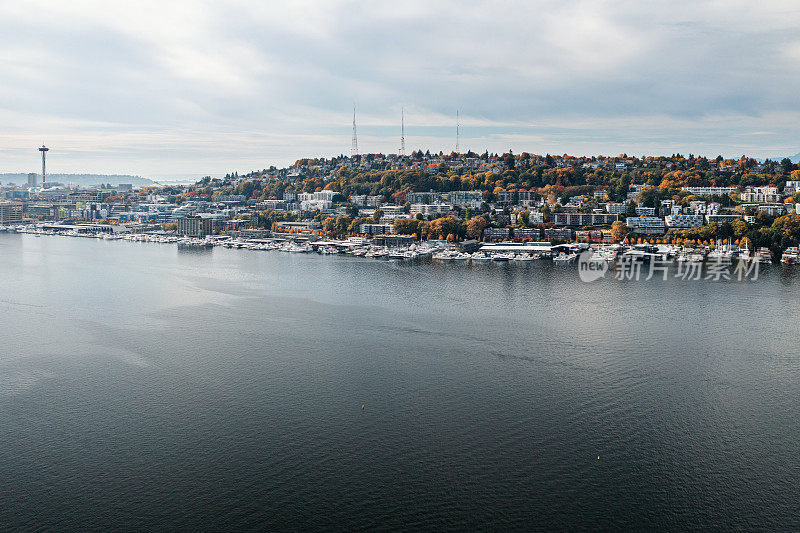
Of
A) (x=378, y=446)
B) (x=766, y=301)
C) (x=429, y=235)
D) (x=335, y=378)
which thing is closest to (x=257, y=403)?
(x=335, y=378)

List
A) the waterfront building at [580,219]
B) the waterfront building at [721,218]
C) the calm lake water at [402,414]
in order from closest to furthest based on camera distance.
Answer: the calm lake water at [402,414] → the waterfront building at [721,218] → the waterfront building at [580,219]

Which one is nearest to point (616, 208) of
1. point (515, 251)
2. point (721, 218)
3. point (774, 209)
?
point (721, 218)

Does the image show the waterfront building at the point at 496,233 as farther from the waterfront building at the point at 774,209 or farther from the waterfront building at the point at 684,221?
the waterfront building at the point at 774,209

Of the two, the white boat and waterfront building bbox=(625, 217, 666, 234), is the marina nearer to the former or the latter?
the white boat

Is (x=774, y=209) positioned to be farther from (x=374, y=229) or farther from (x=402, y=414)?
(x=402, y=414)

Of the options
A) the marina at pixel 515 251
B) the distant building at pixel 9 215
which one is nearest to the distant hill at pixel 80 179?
the distant building at pixel 9 215

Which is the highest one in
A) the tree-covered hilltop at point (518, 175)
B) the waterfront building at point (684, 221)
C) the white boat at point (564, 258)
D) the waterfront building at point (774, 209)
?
the tree-covered hilltop at point (518, 175)

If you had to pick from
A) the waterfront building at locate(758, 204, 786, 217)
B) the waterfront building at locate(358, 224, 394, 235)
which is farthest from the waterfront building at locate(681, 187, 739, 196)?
the waterfront building at locate(358, 224, 394, 235)

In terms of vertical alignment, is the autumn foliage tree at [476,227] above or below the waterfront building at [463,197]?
below
